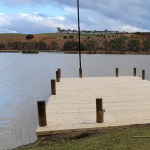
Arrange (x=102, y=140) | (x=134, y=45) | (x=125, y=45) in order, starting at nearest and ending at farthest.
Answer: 1. (x=102, y=140)
2. (x=134, y=45)
3. (x=125, y=45)

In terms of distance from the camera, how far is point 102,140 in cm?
319

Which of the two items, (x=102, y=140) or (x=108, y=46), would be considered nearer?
(x=102, y=140)

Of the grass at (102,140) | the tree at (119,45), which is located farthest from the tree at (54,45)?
the grass at (102,140)

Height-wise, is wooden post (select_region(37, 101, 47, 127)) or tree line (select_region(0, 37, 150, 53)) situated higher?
tree line (select_region(0, 37, 150, 53))

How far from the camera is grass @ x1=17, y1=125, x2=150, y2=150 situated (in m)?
2.91

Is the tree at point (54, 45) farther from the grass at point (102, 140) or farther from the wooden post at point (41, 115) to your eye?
the grass at point (102, 140)

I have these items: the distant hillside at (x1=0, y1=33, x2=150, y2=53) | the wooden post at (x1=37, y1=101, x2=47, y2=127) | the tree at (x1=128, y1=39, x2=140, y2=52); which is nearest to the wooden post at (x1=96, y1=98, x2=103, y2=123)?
the wooden post at (x1=37, y1=101, x2=47, y2=127)

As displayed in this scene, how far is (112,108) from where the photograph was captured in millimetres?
4859

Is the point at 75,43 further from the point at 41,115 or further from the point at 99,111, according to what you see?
the point at 41,115

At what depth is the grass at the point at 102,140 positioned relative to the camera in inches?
114

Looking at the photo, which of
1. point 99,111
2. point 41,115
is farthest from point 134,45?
point 41,115

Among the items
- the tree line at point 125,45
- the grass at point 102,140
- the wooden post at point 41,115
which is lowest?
the grass at point 102,140

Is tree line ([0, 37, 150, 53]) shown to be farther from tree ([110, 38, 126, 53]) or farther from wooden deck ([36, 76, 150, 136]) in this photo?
wooden deck ([36, 76, 150, 136])

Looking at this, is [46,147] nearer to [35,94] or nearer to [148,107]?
[148,107]
